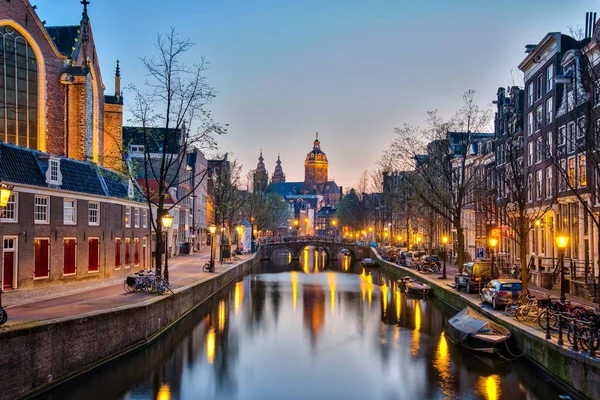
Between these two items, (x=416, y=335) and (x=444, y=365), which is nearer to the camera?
(x=444, y=365)

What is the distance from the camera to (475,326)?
26.1m

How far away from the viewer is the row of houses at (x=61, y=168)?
2980 cm

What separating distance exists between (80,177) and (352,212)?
9809cm

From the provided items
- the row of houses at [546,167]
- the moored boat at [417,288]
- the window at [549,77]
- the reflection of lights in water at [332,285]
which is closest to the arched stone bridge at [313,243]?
the reflection of lights in water at [332,285]

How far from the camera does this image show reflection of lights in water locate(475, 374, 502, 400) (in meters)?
20.4

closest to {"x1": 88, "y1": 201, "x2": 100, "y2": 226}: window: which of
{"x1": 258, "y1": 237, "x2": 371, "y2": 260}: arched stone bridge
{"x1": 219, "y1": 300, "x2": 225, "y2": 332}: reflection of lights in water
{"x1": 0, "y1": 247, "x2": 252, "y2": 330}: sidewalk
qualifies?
{"x1": 0, "y1": 247, "x2": 252, "y2": 330}: sidewalk

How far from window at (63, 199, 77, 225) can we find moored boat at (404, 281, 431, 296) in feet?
82.6

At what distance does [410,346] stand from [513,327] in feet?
17.9

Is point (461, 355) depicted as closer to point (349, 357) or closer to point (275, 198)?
point (349, 357)

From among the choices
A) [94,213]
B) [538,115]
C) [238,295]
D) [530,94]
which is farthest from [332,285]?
[94,213]

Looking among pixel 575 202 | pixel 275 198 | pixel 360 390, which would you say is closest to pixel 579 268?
pixel 575 202

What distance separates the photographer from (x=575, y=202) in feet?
134

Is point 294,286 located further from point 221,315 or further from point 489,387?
point 489,387

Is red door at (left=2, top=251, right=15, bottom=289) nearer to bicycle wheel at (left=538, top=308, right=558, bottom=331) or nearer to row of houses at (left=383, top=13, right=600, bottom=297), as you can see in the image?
bicycle wheel at (left=538, top=308, right=558, bottom=331)
